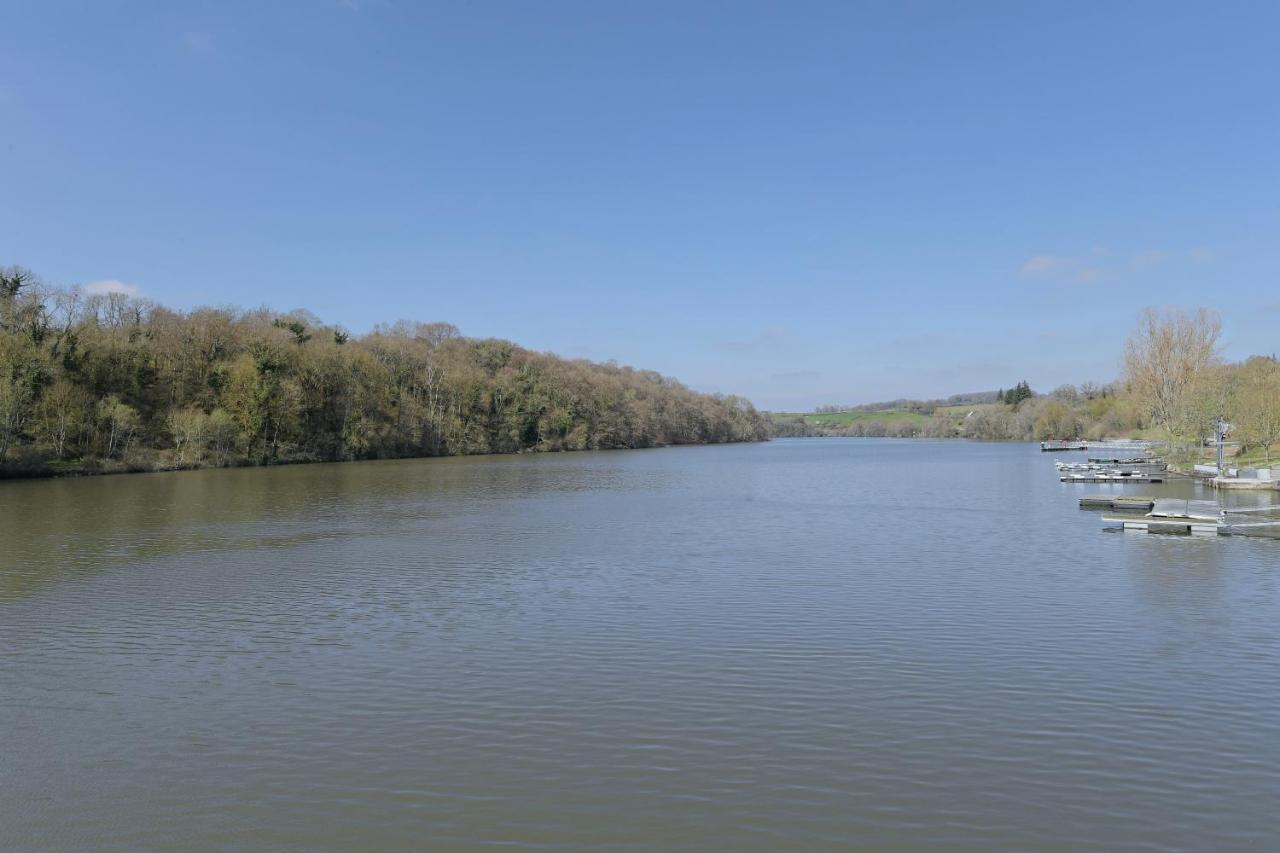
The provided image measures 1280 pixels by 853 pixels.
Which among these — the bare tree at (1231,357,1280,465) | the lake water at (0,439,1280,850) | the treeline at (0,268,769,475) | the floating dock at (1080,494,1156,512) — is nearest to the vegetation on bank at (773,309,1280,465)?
the bare tree at (1231,357,1280,465)

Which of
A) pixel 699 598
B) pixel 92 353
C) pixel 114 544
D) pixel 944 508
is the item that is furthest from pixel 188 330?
pixel 699 598

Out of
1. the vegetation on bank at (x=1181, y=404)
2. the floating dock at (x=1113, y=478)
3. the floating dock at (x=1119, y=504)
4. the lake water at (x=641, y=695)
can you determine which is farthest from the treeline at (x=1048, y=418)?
the lake water at (x=641, y=695)

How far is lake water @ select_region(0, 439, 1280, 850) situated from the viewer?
6.68 metres

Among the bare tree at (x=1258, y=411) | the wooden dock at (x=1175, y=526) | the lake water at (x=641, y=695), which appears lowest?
the lake water at (x=641, y=695)

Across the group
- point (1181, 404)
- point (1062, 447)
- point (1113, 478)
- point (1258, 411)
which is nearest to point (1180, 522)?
point (1113, 478)

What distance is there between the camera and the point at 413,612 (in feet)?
45.8

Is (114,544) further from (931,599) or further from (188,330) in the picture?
(188,330)

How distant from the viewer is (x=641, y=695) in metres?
9.71

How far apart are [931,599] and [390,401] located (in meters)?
67.5

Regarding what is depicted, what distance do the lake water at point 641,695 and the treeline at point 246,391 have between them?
109ft

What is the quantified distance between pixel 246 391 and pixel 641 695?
189ft

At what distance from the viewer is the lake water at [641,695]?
21.9 feet

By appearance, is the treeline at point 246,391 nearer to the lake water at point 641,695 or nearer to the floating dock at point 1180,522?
the lake water at point 641,695

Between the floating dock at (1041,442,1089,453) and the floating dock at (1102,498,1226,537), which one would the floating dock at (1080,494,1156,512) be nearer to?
the floating dock at (1102,498,1226,537)
